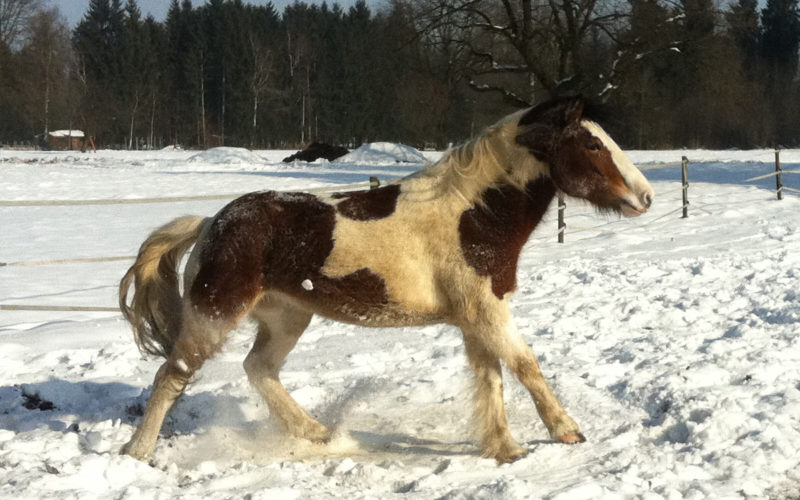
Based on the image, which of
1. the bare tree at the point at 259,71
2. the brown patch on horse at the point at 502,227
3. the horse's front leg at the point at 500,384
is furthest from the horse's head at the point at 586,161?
the bare tree at the point at 259,71

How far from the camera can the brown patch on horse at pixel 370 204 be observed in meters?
4.14

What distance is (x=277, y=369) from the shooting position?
4.72 metres

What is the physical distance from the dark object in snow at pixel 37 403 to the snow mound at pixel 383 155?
29.6 metres

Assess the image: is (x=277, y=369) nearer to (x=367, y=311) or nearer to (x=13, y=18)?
(x=367, y=311)

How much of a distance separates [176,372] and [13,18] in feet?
198

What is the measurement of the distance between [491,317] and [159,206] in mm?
15597

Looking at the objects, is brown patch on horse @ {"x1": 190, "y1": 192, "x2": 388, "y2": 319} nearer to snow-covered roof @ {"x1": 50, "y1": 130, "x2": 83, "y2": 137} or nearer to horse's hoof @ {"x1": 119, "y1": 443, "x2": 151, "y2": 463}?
horse's hoof @ {"x1": 119, "y1": 443, "x2": 151, "y2": 463}

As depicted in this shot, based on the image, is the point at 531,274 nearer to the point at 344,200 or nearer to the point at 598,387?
the point at 598,387

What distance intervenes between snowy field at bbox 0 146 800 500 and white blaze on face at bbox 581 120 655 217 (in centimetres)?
33

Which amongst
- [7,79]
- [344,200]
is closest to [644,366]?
→ [344,200]

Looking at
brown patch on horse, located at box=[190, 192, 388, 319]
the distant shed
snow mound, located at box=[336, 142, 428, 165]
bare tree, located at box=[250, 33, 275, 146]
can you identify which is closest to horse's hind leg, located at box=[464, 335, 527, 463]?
brown patch on horse, located at box=[190, 192, 388, 319]

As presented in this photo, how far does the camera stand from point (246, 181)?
23125 mm

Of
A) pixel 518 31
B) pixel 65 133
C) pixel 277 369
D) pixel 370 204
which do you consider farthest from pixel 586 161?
pixel 65 133

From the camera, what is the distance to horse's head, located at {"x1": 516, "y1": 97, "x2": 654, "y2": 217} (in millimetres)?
4047
